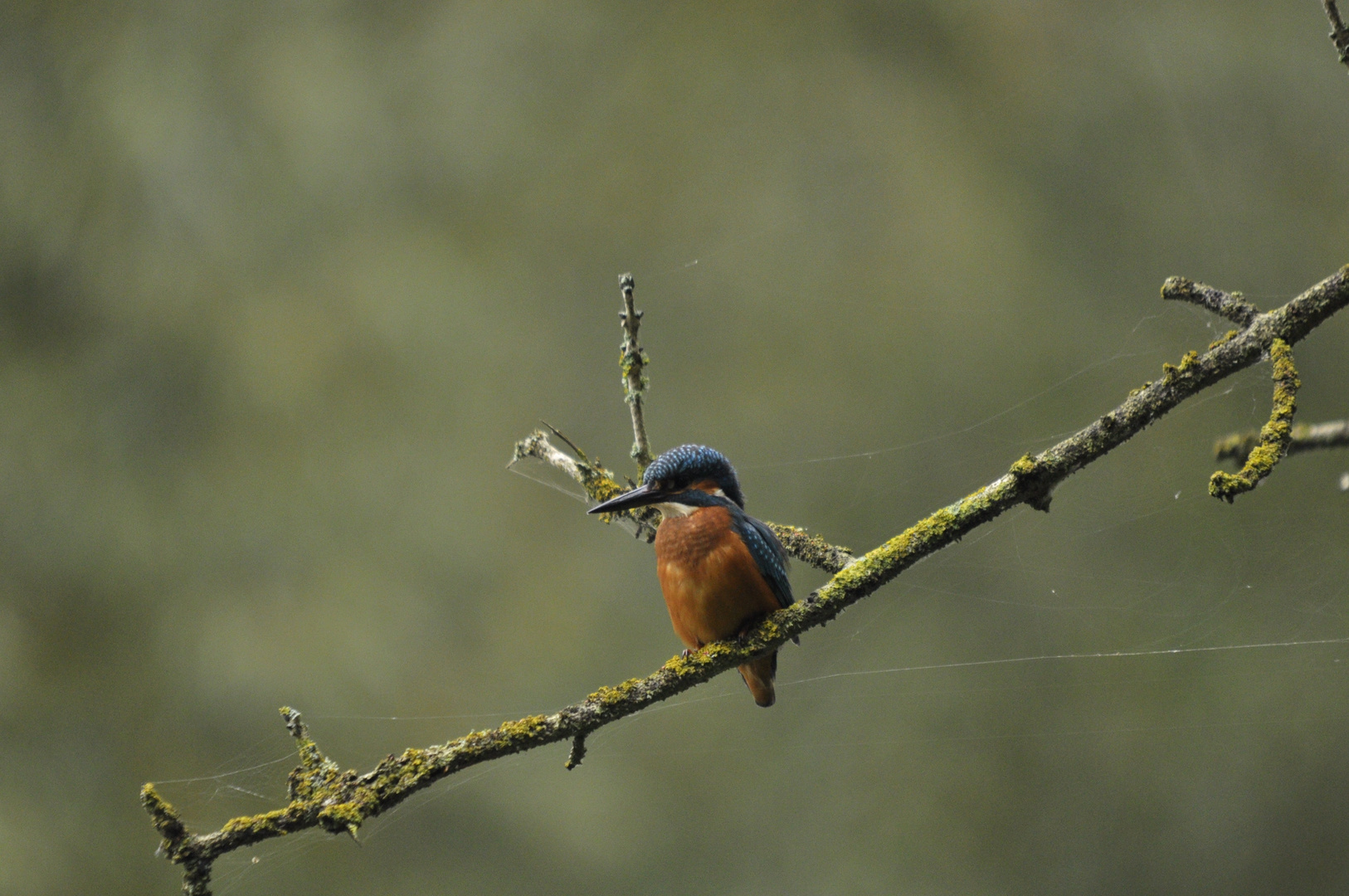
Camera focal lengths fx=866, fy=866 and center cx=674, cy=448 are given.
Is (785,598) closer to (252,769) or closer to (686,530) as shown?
(686,530)

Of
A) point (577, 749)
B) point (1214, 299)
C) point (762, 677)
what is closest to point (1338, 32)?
point (1214, 299)

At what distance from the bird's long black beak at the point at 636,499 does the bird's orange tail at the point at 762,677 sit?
34cm

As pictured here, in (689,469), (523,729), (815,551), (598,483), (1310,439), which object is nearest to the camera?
(1310,439)

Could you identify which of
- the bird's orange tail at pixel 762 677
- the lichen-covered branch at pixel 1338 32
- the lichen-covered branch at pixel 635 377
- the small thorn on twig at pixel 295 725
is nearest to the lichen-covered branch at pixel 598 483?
the lichen-covered branch at pixel 635 377

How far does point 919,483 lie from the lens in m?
3.06

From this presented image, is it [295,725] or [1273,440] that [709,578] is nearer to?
[295,725]

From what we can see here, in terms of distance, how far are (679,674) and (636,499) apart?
344mm

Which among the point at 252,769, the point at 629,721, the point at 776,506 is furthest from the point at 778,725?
the point at 252,769

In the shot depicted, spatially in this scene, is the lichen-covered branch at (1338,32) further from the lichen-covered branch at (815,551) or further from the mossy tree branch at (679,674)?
the lichen-covered branch at (815,551)

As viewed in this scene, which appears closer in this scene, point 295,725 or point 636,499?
point 295,725

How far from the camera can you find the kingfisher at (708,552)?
1.35m

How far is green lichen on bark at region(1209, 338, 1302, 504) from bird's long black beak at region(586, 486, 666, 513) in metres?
0.79

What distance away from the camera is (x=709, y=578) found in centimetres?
136

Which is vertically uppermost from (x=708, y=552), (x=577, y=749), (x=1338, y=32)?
(x=1338, y=32)
